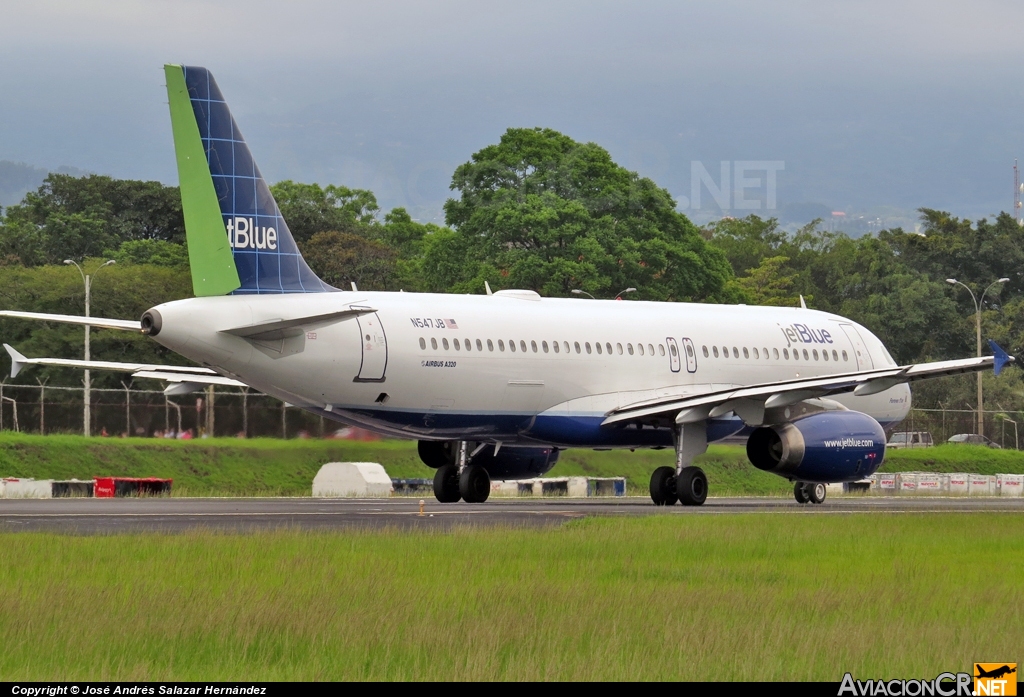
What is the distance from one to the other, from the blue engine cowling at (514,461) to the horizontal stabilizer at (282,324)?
646 cm

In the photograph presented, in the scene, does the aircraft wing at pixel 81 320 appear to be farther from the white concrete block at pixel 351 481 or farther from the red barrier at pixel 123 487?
the white concrete block at pixel 351 481

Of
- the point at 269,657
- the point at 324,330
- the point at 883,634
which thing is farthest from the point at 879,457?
the point at 269,657

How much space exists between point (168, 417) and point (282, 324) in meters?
26.1

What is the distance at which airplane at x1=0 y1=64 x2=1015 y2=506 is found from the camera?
85.4ft

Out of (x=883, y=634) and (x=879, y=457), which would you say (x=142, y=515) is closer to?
Result: (x=879, y=457)

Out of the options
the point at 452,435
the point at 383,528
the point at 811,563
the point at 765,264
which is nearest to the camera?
the point at 811,563

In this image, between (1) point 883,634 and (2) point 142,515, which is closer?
(1) point 883,634

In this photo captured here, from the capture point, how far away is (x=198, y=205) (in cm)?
2589

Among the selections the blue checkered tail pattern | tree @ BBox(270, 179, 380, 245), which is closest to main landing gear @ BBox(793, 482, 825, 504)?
the blue checkered tail pattern

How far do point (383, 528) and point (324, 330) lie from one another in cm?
621

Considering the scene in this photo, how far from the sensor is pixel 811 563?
17.3m

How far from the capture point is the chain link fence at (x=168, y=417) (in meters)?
46.4

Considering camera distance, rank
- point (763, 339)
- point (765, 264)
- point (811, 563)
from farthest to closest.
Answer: point (765, 264), point (763, 339), point (811, 563)

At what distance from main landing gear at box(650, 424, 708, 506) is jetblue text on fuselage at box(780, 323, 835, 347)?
16.3 ft
